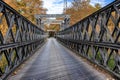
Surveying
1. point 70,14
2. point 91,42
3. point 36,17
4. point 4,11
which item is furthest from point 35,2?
point 4,11

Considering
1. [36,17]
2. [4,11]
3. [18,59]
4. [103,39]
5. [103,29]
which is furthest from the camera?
[36,17]

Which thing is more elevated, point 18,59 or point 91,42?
point 91,42

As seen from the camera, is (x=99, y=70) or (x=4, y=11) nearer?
(x=4, y=11)

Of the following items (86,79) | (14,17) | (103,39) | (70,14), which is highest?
(70,14)

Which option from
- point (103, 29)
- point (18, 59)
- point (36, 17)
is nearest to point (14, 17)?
point (18, 59)

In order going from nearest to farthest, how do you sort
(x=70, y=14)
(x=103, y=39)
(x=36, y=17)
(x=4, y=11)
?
1. (x=4, y=11)
2. (x=103, y=39)
3. (x=36, y=17)
4. (x=70, y=14)

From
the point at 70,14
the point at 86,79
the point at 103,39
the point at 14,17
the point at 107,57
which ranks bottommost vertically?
the point at 86,79

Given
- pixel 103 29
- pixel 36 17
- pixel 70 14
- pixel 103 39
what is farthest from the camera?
pixel 70 14

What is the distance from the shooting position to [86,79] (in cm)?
570

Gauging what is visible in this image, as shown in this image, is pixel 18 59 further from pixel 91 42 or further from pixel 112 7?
pixel 112 7

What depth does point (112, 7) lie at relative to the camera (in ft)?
18.9

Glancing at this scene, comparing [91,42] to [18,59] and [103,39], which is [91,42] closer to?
[103,39]

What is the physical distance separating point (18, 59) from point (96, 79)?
3137mm

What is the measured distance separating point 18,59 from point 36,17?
93.3 feet
